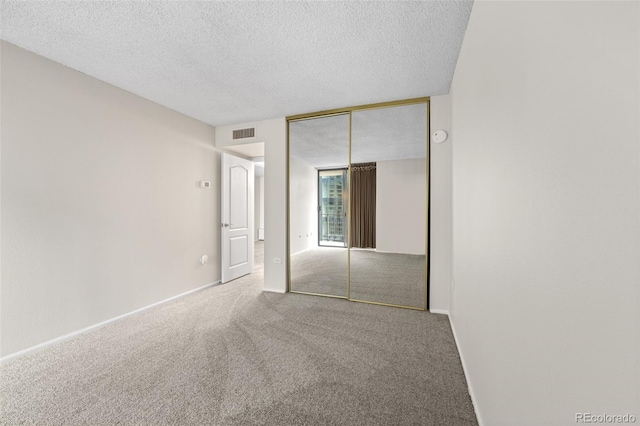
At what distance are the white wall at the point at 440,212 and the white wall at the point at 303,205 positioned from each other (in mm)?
1688

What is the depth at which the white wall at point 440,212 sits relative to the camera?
297 centimetres

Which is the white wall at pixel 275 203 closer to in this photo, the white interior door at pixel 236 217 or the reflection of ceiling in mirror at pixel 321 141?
the reflection of ceiling in mirror at pixel 321 141

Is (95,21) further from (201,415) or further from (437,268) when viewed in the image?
(437,268)

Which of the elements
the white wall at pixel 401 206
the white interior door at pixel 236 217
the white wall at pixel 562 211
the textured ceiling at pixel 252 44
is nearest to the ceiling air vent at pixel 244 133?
the white interior door at pixel 236 217

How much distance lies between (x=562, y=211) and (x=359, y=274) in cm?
356

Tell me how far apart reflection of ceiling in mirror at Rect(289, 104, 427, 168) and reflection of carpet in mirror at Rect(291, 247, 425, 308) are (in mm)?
1436

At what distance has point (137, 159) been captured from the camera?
3.00 meters

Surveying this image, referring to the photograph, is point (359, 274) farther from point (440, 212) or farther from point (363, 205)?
point (440, 212)

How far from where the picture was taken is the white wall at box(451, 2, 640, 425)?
0.46 metres

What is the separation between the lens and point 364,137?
3.75 m

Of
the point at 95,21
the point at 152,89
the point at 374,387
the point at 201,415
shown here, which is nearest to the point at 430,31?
the point at 95,21

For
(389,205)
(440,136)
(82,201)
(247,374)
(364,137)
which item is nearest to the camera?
(247,374)

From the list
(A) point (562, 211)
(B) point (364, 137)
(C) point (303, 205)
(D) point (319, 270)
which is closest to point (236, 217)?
(C) point (303, 205)

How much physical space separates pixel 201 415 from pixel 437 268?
8.81 feet
